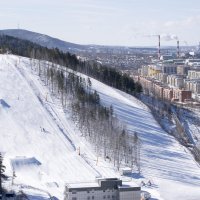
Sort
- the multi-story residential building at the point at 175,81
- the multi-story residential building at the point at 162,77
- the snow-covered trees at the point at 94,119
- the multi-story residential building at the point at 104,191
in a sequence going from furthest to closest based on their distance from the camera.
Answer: the multi-story residential building at the point at 162,77 → the multi-story residential building at the point at 175,81 → the snow-covered trees at the point at 94,119 → the multi-story residential building at the point at 104,191

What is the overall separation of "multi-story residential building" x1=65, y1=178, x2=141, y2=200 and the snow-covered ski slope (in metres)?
1.55

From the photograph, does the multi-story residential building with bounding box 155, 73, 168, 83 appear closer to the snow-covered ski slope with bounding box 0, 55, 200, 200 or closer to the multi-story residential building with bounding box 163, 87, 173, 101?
the multi-story residential building with bounding box 163, 87, 173, 101

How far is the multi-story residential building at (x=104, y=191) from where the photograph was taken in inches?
800

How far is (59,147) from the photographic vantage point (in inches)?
1106

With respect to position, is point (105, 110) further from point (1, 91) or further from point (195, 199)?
point (195, 199)

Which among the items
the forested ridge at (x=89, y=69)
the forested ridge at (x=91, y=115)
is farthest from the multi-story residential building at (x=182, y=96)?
the forested ridge at (x=91, y=115)

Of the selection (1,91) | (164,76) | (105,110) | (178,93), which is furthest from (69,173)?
(164,76)

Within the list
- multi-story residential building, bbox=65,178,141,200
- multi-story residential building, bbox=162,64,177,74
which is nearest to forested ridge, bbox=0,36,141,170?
multi-story residential building, bbox=65,178,141,200

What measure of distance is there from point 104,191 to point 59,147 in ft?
25.9

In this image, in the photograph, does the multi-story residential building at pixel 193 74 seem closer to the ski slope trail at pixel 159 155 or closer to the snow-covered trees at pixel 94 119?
the ski slope trail at pixel 159 155

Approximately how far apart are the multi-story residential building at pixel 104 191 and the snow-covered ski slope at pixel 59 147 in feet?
5.08

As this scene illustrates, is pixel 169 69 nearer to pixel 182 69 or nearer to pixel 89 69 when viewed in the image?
pixel 182 69

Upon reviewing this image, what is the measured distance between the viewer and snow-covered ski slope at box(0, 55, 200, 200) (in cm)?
2417

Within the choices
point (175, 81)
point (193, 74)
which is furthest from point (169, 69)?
point (175, 81)
